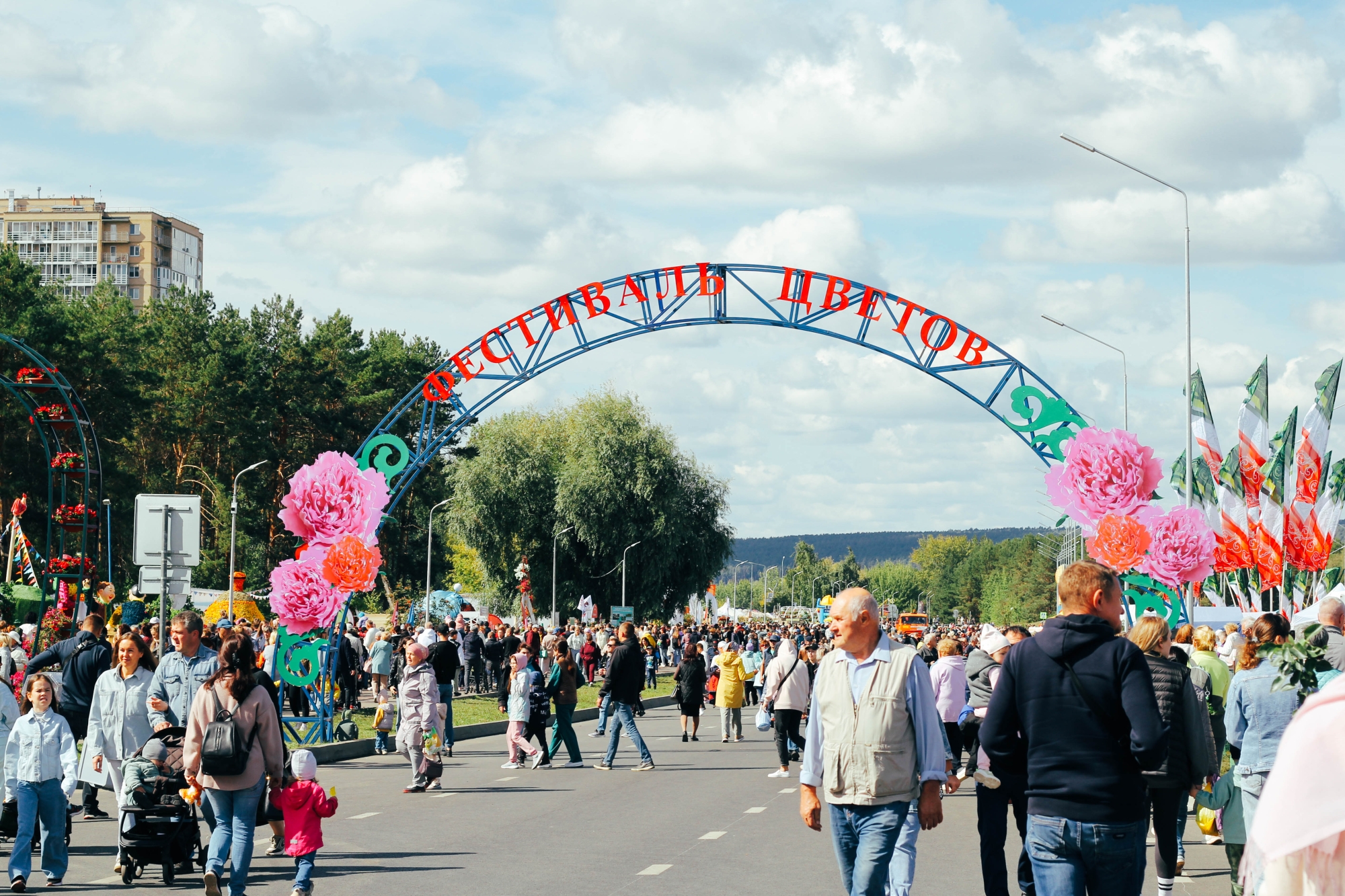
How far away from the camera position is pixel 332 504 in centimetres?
1978

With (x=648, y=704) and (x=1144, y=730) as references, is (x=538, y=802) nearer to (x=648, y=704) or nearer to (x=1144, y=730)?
(x=1144, y=730)

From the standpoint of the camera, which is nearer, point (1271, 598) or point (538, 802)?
point (538, 802)

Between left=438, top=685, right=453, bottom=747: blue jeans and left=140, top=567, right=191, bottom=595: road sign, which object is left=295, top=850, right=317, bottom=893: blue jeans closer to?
left=140, top=567, right=191, bottom=595: road sign

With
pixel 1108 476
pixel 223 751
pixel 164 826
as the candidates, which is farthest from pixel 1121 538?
pixel 223 751

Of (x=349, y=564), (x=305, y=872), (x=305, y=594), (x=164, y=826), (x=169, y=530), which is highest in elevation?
(x=169, y=530)

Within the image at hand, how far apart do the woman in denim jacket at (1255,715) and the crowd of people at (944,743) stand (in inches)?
0.4

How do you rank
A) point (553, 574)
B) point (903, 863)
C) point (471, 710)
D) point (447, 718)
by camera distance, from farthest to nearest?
point (553, 574) → point (471, 710) → point (447, 718) → point (903, 863)

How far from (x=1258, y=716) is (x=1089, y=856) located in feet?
9.93

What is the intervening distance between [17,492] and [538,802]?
41.1m

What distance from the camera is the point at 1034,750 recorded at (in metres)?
5.84

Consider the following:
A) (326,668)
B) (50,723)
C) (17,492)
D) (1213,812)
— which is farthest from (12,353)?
(1213,812)

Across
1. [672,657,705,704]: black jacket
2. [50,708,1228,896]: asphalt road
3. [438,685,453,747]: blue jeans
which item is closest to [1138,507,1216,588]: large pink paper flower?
[50,708,1228,896]: asphalt road

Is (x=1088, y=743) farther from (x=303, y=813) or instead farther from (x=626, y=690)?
(x=626, y=690)

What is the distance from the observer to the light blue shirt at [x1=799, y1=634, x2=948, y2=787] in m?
6.57
